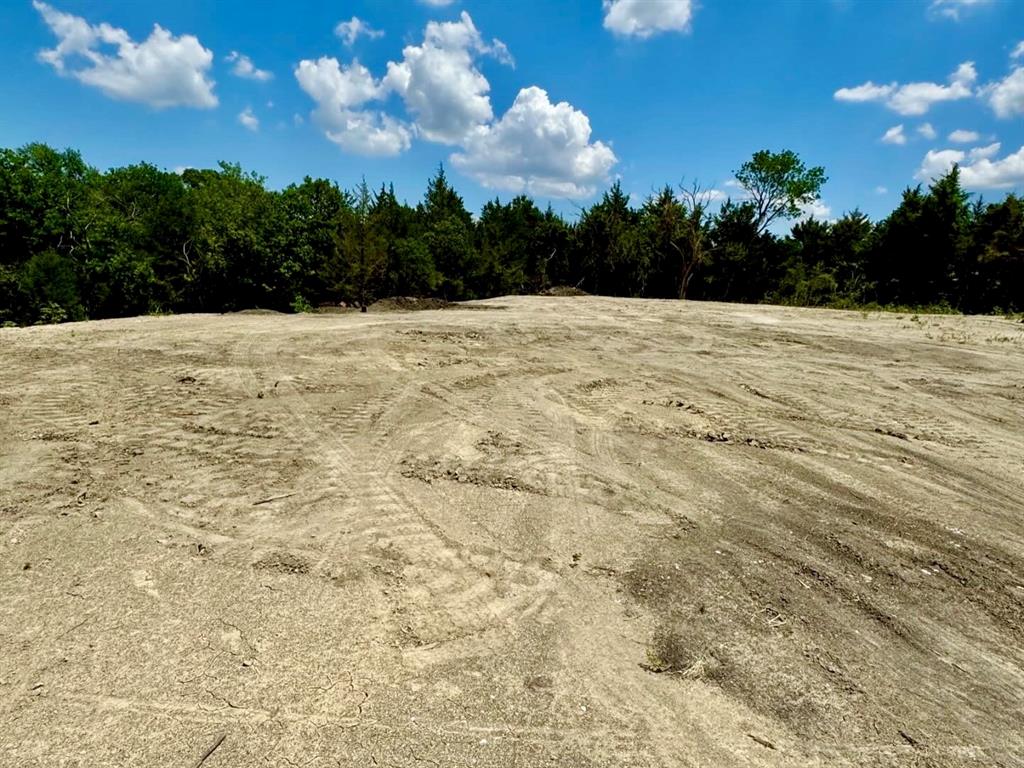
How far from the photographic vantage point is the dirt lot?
2391mm

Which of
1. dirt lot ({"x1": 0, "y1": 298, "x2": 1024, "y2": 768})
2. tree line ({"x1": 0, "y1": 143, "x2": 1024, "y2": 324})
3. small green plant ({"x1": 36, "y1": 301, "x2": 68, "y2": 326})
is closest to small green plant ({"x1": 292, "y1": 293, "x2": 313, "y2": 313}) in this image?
tree line ({"x1": 0, "y1": 143, "x2": 1024, "y2": 324})

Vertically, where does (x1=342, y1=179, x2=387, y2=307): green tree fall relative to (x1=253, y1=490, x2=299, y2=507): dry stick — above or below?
above

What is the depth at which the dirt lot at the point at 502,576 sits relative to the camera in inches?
94.1

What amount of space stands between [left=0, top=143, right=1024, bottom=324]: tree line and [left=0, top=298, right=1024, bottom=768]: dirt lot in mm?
14657

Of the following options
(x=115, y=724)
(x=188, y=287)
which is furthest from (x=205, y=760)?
(x=188, y=287)

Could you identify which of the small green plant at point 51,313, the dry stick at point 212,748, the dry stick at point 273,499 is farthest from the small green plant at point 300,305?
the dry stick at point 212,748

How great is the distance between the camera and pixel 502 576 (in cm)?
347

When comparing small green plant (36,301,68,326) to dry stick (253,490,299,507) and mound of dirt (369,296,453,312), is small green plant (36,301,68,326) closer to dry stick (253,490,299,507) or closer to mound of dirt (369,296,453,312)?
mound of dirt (369,296,453,312)

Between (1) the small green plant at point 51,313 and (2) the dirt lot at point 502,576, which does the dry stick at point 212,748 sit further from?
(1) the small green plant at point 51,313

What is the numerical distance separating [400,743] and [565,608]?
1.22 meters

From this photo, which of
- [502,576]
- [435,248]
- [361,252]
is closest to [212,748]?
[502,576]

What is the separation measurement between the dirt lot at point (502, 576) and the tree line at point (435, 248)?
14.7 m

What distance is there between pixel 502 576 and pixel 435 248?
2833 cm

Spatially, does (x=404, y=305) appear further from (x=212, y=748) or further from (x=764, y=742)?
(x=764, y=742)
